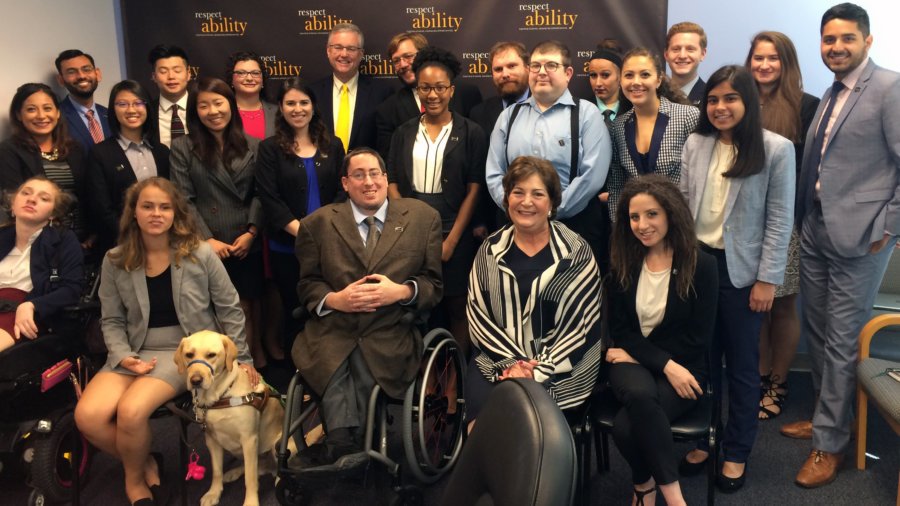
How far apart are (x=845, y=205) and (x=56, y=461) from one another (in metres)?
3.19

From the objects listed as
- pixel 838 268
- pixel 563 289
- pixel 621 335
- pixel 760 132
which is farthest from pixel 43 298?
pixel 838 268

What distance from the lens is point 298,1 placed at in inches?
176

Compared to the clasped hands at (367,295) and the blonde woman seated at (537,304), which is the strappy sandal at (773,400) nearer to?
the blonde woman seated at (537,304)

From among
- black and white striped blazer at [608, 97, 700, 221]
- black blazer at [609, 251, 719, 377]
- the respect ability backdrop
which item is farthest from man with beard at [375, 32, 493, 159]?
black blazer at [609, 251, 719, 377]

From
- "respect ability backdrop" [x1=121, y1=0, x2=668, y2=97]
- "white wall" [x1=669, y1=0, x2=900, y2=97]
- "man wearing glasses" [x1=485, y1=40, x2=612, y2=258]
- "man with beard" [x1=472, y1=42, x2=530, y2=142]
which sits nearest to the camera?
"man wearing glasses" [x1=485, y1=40, x2=612, y2=258]

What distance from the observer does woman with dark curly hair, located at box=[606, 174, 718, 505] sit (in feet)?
8.02

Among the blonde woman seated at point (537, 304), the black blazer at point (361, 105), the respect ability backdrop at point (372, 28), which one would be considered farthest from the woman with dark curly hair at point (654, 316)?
the respect ability backdrop at point (372, 28)

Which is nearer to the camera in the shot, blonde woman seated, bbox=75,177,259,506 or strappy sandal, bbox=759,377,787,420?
blonde woman seated, bbox=75,177,259,506

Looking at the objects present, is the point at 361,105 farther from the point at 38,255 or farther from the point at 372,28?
the point at 38,255

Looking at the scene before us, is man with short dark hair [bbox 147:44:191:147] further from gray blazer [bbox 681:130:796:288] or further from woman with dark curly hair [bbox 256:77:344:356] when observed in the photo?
gray blazer [bbox 681:130:796:288]

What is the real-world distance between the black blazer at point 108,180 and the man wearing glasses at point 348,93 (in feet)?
3.39

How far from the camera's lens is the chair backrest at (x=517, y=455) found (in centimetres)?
104

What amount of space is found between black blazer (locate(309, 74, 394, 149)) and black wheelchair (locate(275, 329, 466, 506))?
55.8 inches

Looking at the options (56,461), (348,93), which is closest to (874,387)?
(348,93)
